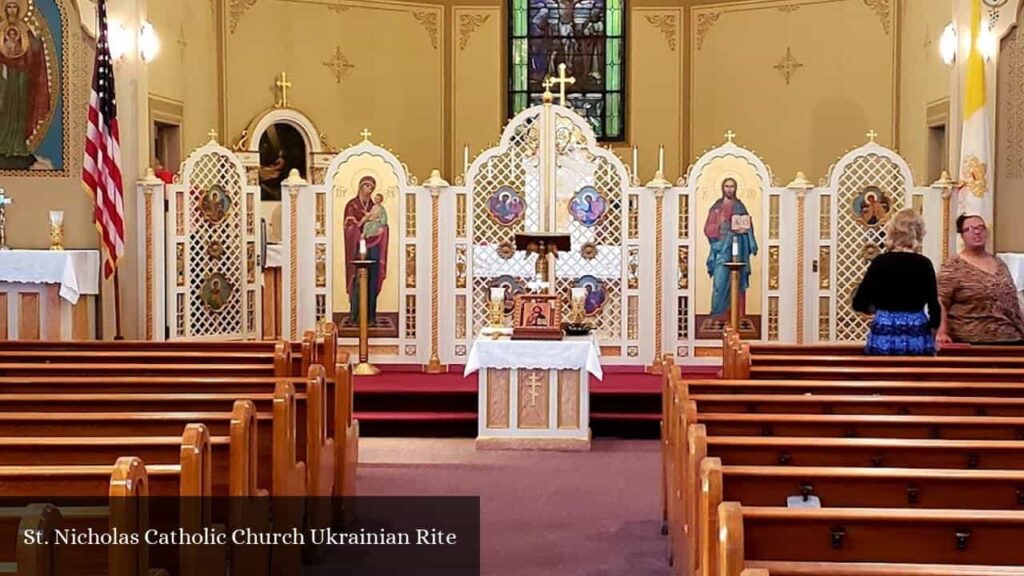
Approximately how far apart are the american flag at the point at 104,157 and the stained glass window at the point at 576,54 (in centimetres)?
612

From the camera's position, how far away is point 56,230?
9.95 meters

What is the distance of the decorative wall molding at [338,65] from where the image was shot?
45.3 feet

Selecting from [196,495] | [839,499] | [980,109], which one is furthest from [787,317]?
[196,495]

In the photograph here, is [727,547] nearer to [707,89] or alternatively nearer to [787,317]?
[787,317]

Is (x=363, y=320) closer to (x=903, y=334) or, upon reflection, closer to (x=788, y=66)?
(x=903, y=334)

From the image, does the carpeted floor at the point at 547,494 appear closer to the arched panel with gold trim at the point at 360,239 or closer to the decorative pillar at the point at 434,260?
the decorative pillar at the point at 434,260

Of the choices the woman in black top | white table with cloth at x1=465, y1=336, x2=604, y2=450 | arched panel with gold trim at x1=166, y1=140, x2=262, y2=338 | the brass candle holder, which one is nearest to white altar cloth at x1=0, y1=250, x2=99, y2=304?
the brass candle holder

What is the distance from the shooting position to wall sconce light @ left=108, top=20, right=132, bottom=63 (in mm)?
10156

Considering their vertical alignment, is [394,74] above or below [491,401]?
above

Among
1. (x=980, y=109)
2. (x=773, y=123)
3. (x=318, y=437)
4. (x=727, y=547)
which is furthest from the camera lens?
(x=773, y=123)

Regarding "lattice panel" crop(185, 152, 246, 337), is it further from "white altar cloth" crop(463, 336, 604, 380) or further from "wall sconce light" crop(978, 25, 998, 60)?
"wall sconce light" crop(978, 25, 998, 60)

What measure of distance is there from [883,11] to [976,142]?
3.99 meters

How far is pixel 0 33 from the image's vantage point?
10031 millimetres

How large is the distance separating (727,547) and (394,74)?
39.9 ft
